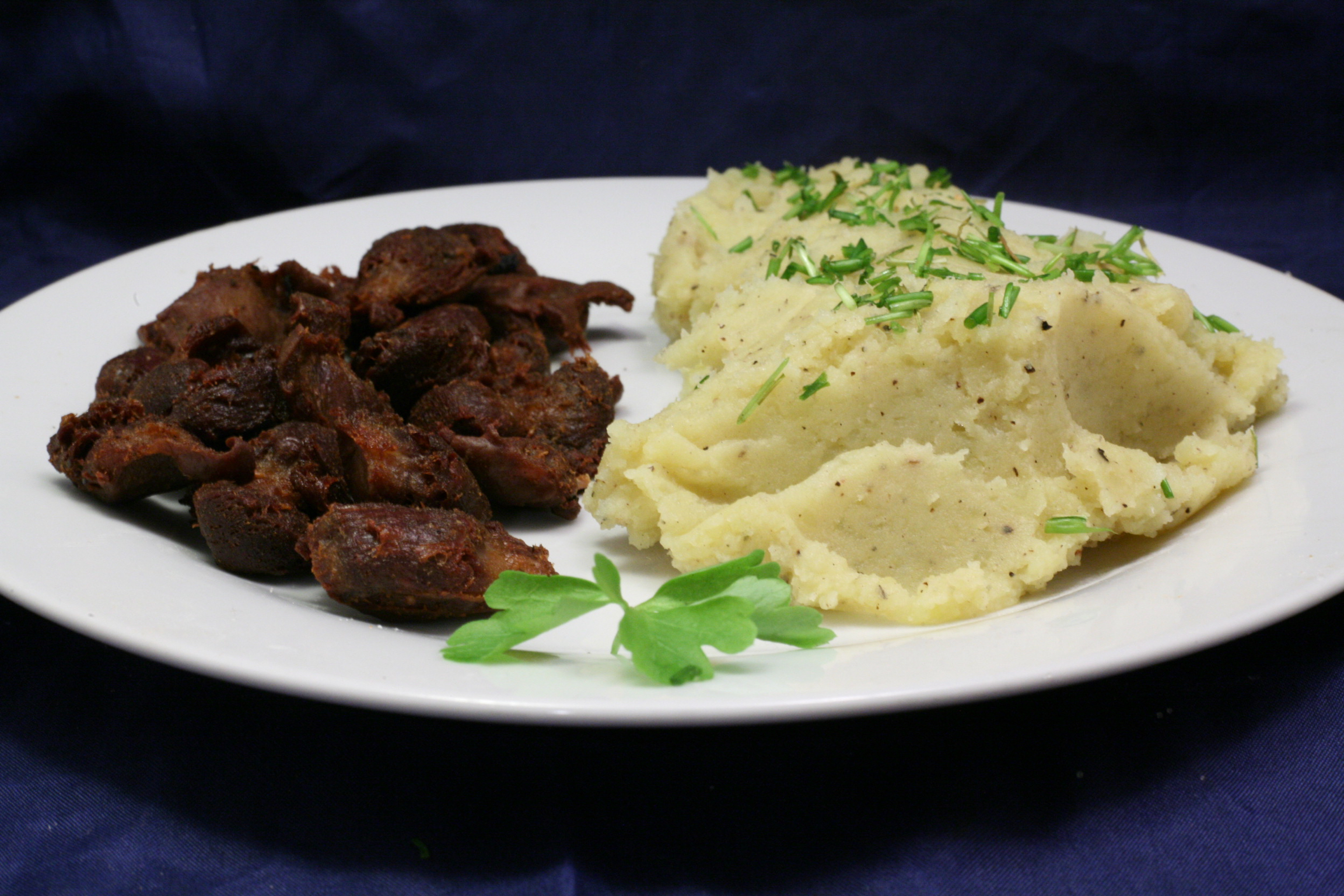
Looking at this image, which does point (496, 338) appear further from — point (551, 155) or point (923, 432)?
point (551, 155)

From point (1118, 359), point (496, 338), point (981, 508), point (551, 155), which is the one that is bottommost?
point (551, 155)

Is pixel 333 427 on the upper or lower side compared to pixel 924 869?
upper

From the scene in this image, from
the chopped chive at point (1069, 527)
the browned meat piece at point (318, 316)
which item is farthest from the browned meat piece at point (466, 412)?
the chopped chive at point (1069, 527)

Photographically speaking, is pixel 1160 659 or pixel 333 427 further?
pixel 333 427

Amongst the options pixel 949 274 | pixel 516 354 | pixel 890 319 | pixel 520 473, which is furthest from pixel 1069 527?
pixel 516 354

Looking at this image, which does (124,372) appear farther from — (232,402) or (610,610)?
(610,610)

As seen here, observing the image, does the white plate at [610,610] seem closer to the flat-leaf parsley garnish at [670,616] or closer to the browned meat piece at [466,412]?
the flat-leaf parsley garnish at [670,616]

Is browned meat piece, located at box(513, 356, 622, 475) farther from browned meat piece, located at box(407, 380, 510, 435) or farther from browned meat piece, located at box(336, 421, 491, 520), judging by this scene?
browned meat piece, located at box(336, 421, 491, 520)

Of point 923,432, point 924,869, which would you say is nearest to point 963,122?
point 923,432

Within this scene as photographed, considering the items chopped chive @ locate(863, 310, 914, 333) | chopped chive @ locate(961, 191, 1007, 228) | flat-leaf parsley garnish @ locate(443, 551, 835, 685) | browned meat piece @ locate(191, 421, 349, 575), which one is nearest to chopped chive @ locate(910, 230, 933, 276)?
chopped chive @ locate(863, 310, 914, 333)
